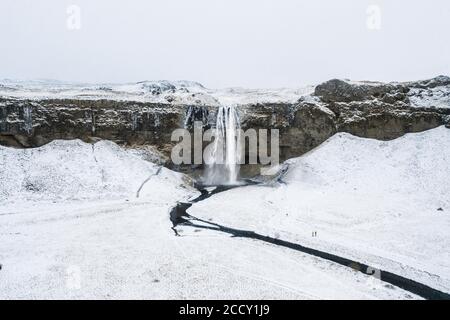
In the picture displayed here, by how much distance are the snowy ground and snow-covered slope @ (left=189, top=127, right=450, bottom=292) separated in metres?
0.57

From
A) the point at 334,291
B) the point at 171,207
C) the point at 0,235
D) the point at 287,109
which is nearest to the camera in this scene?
the point at 334,291

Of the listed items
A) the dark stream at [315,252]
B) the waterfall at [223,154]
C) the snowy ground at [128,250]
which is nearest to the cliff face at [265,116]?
the waterfall at [223,154]

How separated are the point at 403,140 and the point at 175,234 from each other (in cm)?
2872

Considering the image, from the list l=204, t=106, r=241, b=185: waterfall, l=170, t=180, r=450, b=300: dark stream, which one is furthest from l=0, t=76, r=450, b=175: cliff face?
l=170, t=180, r=450, b=300: dark stream

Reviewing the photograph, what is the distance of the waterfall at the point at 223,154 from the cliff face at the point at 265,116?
1.39 meters

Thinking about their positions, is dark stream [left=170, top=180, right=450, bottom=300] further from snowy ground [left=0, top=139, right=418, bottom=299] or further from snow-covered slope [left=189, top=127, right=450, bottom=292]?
snowy ground [left=0, top=139, right=418, bottom=299]

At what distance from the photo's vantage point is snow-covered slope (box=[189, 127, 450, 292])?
19188mm

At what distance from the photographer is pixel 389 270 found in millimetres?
16969

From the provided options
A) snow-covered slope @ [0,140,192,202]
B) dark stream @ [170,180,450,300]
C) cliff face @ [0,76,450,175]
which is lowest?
dark stream @ [170,180,450,300]

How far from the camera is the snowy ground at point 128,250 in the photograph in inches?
589

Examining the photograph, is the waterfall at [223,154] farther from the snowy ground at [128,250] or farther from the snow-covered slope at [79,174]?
the snowy ground at [128,250]

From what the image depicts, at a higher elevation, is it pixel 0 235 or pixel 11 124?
pixel 11 124
